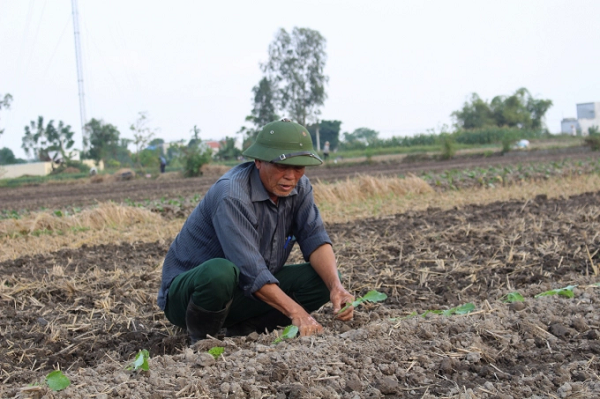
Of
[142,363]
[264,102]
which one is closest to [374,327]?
[142,363]

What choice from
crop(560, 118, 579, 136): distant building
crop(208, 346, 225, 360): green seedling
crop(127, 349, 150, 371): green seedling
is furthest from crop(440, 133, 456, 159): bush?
crop(560, 118, 579, 136): distant building

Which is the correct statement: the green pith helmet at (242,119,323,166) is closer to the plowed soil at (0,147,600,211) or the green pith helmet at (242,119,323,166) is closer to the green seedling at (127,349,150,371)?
the green seedling at (127,349,150,371)

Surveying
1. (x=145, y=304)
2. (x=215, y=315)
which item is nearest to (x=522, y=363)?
(x=215, y=315)

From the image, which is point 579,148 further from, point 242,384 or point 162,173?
point 242,384

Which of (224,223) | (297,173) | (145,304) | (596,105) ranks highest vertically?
(596,105)

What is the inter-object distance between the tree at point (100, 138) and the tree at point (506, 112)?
27495 millimetres

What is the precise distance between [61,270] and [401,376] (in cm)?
377

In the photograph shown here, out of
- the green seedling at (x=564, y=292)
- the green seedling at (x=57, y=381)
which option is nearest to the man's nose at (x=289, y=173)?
the green seedling at (x=57, y=381)

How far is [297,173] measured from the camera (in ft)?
10.3

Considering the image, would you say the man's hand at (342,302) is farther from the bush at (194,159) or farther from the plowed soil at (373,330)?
the bush at (194,159)

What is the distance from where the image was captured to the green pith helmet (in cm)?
302

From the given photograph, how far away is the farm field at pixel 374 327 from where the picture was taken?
7.97ft

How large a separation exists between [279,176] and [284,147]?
165mm

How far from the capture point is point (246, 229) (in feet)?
10.2
